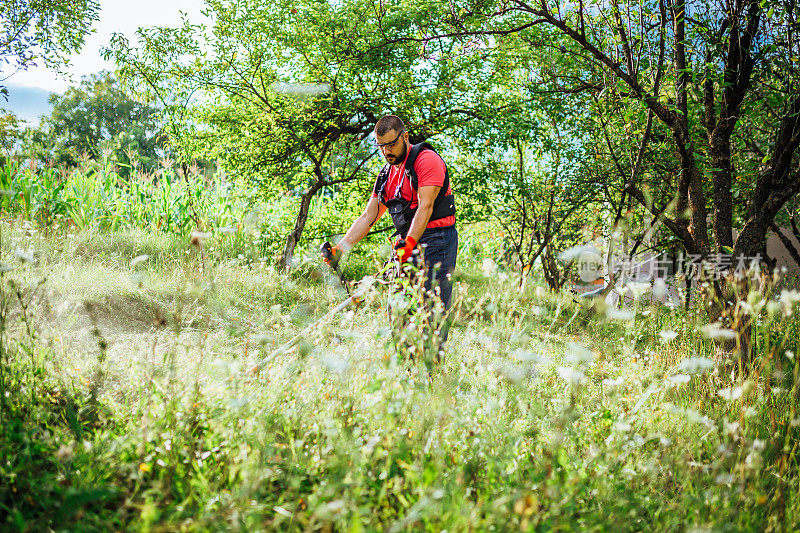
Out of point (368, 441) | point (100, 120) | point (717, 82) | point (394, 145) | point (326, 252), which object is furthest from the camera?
point (100, 120)

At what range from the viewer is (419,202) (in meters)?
3.50

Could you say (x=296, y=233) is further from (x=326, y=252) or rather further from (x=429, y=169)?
(x=429, y=169)

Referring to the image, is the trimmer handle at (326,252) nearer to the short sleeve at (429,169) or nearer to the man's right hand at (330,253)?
the man's right hand at (330,253)

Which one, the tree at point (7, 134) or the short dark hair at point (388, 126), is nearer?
the short dark hair at point (388, 126)

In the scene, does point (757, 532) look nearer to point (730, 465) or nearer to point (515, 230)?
point (730, 465)

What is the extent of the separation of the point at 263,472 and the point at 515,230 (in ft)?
27.6

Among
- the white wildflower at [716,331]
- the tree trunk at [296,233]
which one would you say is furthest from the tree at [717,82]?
the tree trunk at [296,233]

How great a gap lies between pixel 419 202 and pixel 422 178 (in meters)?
0.18

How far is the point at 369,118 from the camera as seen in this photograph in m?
7.47

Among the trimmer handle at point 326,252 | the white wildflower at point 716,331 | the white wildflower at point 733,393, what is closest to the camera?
the white wildflower at point 733,393

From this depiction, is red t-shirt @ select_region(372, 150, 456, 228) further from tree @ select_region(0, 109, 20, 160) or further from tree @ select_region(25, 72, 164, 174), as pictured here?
tree @ select_region(25, 72, 164, 174)

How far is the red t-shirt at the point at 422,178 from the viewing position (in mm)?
3518

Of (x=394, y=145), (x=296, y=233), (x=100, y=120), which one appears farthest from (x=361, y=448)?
(x=100, y=120)

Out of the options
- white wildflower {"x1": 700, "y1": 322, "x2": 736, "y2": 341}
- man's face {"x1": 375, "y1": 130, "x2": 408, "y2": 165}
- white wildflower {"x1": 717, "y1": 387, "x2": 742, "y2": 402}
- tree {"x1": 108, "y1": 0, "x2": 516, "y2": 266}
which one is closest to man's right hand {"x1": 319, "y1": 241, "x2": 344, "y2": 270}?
man's face {"x1": 375, "y1": 130, "x2": 408, "y2": 165}
